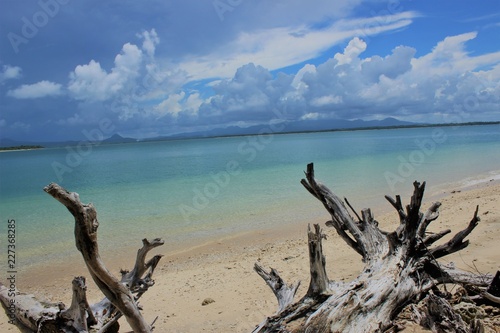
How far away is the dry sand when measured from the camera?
618 cm

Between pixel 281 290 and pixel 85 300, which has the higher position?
pixel 85 300

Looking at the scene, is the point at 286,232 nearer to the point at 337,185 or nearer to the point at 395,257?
the point at 395,257

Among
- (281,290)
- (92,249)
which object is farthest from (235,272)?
(92,249)

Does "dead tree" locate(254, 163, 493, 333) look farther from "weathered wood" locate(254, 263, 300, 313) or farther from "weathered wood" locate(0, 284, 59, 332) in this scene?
"weathered wood" locate(0, 284, 59, 332)

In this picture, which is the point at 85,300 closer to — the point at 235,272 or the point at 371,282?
the point at 371,282

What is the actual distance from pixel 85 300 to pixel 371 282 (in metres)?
3.19

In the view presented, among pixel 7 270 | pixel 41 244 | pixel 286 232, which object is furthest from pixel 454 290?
pixel 41 244

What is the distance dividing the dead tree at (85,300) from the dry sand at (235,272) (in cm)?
115

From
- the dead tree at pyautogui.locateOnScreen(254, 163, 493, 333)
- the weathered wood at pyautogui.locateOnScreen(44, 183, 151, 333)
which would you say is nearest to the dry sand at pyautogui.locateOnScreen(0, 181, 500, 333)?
the dead tree at pyautogui.locateOnScreen(254, 163, 493, 333)

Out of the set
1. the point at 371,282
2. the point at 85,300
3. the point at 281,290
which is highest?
the point at 85,300

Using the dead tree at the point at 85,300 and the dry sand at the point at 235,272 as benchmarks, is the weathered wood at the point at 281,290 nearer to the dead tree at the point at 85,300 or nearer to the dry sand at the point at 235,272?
the dry sand at the point at 235,272

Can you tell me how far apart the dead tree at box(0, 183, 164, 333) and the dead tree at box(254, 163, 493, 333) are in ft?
4.59

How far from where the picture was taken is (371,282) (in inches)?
173

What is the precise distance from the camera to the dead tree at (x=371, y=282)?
3.97 meters
